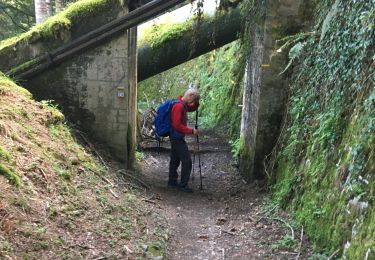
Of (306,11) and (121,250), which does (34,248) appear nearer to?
(121,250)

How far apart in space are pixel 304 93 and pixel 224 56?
33.4 feet

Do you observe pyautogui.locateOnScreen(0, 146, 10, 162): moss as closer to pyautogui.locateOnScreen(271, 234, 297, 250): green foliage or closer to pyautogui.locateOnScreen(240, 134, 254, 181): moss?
pyautogui.locateOnScreen(271, 234, 297, 250): green foliage

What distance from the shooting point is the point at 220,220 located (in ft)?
22.8

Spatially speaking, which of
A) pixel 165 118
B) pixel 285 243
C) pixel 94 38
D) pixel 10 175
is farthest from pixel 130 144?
pixel 285 243

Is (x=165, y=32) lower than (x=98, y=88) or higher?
higher

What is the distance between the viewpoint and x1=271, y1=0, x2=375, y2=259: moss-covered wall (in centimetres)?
420

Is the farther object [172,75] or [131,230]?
[172,75]

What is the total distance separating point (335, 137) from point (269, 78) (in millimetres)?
2755

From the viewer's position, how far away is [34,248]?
13.9ft

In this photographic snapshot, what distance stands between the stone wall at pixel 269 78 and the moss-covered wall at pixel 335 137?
45 cm

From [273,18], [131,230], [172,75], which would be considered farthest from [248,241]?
[172,75]

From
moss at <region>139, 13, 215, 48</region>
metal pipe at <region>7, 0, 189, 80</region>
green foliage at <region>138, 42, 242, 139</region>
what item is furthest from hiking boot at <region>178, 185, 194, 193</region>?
green foliage at <region>138, 42, 242, 139</region>

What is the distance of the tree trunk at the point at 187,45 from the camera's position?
30.2ft

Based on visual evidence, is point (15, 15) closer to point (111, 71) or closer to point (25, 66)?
point (25, 66)
